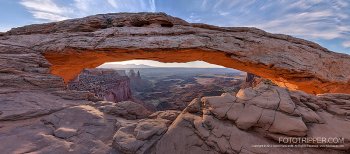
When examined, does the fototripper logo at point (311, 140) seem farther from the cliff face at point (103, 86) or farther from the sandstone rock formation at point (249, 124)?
the cliff face at point (103, 86)

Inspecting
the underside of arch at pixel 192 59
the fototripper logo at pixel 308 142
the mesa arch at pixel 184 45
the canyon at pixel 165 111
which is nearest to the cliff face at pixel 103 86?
the canyon at pixel 165 111

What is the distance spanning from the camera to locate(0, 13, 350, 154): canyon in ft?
19.7

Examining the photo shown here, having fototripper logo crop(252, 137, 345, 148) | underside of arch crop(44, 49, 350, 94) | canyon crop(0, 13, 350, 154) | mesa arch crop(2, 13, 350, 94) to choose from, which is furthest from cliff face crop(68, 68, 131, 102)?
fototripper logo crop(252, 137, 345, 148)

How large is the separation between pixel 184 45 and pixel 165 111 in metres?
4.80

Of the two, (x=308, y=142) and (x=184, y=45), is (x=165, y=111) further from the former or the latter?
(x=308, y=142)

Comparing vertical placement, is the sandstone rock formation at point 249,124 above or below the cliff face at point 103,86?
above

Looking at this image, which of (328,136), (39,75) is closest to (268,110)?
(328,136)

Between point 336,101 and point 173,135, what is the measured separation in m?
6.60

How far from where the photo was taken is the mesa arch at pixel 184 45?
38.8 ft

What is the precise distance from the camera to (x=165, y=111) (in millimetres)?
8656

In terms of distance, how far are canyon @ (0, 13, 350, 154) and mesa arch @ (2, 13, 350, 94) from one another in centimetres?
6

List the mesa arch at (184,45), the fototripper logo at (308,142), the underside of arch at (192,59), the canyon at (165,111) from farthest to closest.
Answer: the underside of arch at (192,59)
the mesa arch at (184,45)
the canyon at (165,111)
the fototripper logo at (308,142)

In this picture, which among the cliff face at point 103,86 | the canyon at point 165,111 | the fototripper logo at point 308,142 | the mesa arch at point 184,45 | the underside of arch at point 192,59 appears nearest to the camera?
the fototripper logo at point 308,142

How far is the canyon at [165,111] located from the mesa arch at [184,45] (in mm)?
63
